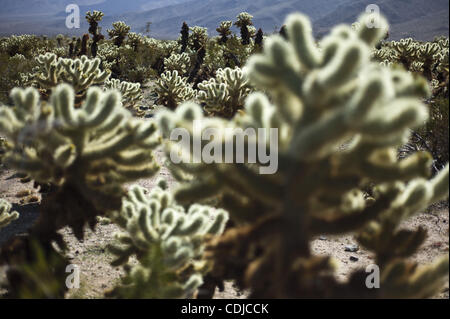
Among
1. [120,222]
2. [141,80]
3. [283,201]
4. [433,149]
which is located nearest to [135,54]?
[141,80]

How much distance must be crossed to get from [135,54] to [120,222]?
1898 centimetres

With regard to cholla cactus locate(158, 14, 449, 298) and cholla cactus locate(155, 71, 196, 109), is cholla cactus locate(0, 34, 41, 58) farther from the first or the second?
cholla cactus locate(158, 14, 449, 298)

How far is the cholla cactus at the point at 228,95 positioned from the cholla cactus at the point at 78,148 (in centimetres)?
480

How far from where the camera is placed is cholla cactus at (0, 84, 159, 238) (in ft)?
9.61

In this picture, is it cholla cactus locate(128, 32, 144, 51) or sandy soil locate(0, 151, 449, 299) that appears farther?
cholla cactus locate(128, 32, 144, 51)

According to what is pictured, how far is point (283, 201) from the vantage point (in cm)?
219

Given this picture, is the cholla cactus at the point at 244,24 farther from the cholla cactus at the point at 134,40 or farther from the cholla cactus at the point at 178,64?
the cholla cactus at the point at 134,40

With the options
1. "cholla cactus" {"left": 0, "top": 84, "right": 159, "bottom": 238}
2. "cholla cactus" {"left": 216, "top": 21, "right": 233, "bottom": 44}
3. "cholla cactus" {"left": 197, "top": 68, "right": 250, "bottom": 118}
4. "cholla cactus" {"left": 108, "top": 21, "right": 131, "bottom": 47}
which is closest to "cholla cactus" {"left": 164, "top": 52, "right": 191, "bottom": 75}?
"cholla cactus" {"left": 216, "top": 21, "right": 233, "bottom": 44}

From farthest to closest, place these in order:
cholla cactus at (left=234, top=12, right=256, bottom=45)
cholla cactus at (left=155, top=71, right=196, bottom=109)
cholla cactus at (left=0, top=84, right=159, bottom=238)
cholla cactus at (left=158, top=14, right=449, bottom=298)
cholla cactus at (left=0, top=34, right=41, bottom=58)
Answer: cholla cactus at (left=0, top=34, right=41, bottom=58) < cholla cactus at (left=234, top=12, right=256, bottom=45) < cholla cactus at (left=155, top=71, right=196, bottom=109) < cholla cactus at (left=0, top=84, right=159, bottom=238) < cholla cactus at (left=158, top=14, right=449, bottom=298)

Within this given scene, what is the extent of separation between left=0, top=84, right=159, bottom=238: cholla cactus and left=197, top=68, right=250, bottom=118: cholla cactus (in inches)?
189

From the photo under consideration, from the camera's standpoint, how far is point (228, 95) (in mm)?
8234

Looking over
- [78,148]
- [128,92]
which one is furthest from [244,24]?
[78,148]

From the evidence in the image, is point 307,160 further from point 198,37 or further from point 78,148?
point 198,37

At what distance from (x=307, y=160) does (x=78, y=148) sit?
1.99m
